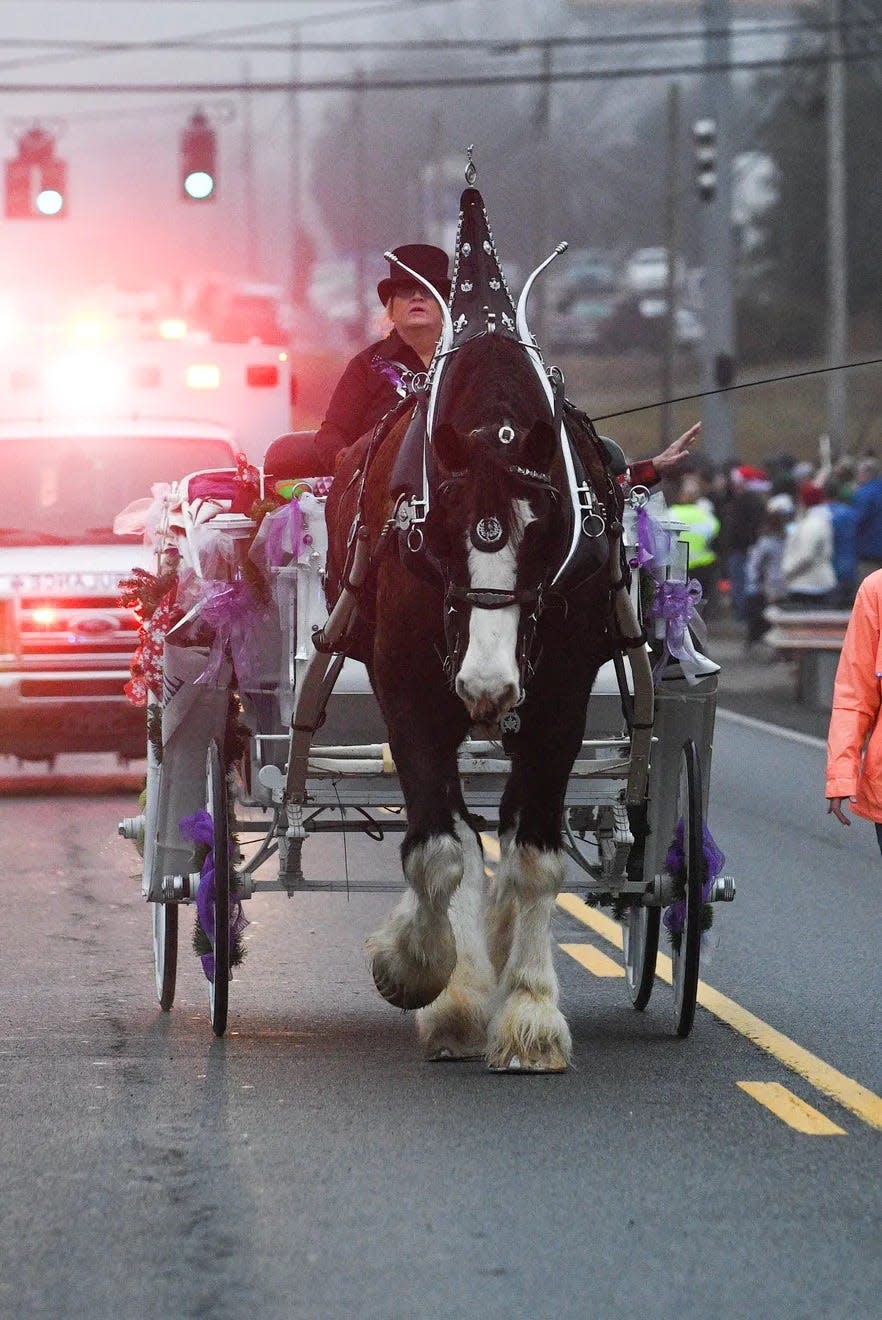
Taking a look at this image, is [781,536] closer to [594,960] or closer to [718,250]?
[718,250]

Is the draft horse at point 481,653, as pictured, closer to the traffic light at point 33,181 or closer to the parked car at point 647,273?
the traffic light at point 33,181

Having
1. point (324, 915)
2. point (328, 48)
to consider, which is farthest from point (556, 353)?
point (324, 915)

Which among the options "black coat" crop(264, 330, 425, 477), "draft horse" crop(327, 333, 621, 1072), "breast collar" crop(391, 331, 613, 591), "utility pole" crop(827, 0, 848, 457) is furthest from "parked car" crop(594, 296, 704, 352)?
"breast collar" crop(391, 331, 613, 591)

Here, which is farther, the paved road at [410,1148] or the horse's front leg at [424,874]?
the horse's front leg at [424,874]

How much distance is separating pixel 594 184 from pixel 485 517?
128022 mm

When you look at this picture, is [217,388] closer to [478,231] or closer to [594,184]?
[478,231]

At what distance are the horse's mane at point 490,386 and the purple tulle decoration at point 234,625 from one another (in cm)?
147

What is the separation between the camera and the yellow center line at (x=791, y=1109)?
706 centimetres

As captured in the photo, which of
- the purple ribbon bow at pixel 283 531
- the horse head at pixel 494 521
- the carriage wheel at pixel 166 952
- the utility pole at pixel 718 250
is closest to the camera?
the horse head at pixel 494 521

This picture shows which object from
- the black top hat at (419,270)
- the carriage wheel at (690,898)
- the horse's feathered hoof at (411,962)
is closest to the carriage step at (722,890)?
the carriage wheel at (690,898)

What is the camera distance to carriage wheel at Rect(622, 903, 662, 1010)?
866 cm

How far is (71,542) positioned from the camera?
16.3 metres

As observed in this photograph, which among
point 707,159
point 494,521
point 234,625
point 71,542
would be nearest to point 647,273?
point 707,159

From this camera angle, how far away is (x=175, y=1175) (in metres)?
6.51
